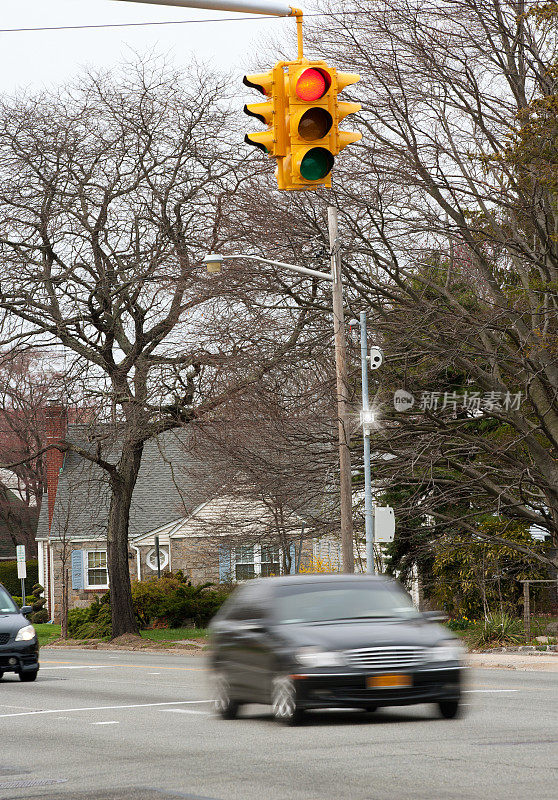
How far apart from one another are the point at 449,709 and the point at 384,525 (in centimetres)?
1105

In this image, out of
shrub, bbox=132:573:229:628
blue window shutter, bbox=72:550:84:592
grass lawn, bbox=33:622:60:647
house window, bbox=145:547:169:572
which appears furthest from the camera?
blue window shutter, bbox=72:550:84:592

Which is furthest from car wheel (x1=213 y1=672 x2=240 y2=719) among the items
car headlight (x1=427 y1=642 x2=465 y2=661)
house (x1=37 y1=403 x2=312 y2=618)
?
house (x1=37 y1=403 x2=312 y2=618)

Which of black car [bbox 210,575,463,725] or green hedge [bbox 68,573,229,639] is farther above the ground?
black car [bbox 210,575,463,725]

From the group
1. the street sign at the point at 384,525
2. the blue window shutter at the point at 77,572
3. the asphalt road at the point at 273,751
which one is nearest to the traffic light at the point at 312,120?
the asphalt road at the point at 273,751

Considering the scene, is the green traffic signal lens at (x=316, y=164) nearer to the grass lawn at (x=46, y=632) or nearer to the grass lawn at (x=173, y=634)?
the grass lawn at (x=173, y=634)

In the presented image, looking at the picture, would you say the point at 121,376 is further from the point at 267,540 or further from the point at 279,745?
the point at 279,745

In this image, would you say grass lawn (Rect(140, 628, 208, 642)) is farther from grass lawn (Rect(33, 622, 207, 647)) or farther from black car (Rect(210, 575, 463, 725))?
black car (Rect(210, 575, 463, 725))

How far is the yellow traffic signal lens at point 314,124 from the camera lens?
9852mm

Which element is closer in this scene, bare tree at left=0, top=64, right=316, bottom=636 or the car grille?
the car grille

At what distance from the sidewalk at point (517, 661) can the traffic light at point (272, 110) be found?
45.4 ft

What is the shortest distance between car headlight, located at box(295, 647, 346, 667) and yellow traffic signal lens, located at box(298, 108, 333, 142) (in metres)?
4.71

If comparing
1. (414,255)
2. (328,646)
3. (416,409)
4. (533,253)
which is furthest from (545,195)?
(328,646)

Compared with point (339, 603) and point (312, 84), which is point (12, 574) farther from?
point (312, 84)

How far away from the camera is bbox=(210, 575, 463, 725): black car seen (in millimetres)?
11250
